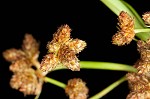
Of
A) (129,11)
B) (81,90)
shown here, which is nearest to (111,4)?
(129,11)

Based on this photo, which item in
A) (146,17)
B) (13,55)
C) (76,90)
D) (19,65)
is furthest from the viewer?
(13,55)

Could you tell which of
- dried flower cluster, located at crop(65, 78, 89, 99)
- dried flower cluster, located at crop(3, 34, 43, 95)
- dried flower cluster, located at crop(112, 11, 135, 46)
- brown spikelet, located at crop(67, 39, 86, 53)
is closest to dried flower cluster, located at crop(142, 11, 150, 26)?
dried flower cluster, located at crop(112, 11, 135, 46)

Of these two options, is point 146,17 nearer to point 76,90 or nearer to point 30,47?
point 76,90


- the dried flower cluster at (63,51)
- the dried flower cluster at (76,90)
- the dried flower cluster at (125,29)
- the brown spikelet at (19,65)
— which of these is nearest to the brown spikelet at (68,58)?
the dried flower cluster at (63,51)

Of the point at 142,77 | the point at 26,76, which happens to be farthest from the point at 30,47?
the point at 142,77

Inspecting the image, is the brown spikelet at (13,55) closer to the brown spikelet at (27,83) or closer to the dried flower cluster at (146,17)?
the brown spikelet at (27,83)

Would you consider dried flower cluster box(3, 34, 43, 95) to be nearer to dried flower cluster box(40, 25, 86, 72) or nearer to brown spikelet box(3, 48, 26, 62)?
brown spikelet box(3, 48, 26, 62)

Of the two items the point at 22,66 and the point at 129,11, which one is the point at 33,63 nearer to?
the point at 22,66
